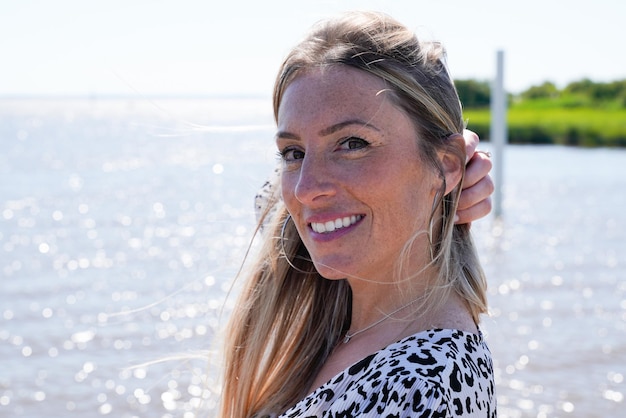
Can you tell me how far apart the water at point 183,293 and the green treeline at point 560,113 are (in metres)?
17.7

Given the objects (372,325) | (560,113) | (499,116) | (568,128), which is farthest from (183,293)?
(560,113)

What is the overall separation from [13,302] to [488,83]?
4651 centimetres

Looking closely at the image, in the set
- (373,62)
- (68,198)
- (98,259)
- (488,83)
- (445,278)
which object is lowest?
(488,83)

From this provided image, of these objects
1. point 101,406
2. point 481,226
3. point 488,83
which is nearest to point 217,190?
point 481,226

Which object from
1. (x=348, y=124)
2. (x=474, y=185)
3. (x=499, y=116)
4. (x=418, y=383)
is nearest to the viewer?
(x=418, y=383)

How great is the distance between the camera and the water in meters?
6.75

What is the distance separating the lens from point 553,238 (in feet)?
47.0

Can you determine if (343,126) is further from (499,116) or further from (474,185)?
(499,116)

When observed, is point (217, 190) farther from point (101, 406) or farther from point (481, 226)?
point (101, 406)

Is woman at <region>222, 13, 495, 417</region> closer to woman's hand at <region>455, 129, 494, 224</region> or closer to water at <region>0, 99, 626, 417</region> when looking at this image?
woman's hand at <region>455, 129, 494, 224</region>

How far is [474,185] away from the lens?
6.89 ft

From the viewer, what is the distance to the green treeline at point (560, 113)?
131 ft

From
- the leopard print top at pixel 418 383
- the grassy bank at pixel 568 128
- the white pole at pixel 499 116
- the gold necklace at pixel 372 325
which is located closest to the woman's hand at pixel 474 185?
the gold necklace at pixel 372 325

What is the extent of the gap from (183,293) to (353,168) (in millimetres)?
8460
